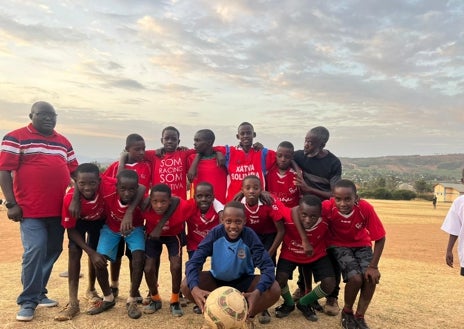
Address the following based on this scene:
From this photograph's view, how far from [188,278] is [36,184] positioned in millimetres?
2543

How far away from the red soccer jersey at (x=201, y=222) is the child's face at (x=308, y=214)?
1.24 metres

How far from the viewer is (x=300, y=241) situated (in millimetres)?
5469

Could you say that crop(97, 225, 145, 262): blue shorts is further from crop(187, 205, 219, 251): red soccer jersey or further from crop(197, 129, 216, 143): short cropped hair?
crop(197, 129, 216, 143): short cropped hair

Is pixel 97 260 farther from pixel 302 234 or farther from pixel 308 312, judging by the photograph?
pixel 308 312

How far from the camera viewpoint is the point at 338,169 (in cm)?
596

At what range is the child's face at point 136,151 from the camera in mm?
6031

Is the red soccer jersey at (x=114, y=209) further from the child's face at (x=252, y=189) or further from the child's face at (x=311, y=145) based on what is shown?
the child's face at (x=311, y=145)

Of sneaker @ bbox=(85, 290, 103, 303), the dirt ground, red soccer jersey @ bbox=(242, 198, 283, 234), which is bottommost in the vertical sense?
the dirt ground

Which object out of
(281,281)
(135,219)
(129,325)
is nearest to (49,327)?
(129,325)

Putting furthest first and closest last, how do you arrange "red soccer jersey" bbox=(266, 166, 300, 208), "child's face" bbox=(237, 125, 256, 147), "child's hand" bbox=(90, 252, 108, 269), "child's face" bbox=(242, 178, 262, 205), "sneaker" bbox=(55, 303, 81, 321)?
"child's face" bbox=(237, 125, 256, 147)
"red soccer jersey" bbox=(266, 166, 300, 208)
"child's face" bbox=(242, 178, 262, 205)
"child's hand" bbox=(90, 252, 108, 269)
"sneaker" bbox=(55, 303, 81, 321)

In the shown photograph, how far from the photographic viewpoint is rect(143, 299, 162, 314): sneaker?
5.29m

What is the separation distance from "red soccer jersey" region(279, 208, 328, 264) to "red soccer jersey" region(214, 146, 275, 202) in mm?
858

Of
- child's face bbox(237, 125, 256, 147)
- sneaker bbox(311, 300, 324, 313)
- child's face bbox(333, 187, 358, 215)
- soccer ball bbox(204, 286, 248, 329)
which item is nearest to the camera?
soccer ball bbox(204, 286, 248, 329)

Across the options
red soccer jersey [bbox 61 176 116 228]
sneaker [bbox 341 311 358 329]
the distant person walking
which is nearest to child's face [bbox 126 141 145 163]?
red soccer jersey [bbox 61 176 116 228]
